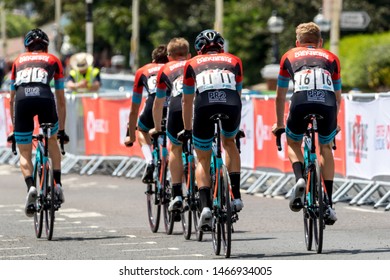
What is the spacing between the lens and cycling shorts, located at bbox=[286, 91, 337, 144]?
41.0 feet

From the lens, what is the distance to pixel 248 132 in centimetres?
2088

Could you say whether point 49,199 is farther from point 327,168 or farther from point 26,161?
point 327,168

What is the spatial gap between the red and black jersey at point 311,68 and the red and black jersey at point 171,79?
1643 mm

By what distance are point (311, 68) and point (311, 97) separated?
0.26 meters

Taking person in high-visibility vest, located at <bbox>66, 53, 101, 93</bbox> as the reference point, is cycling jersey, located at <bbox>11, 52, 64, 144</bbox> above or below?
below

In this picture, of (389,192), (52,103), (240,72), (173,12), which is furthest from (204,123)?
(173,12)

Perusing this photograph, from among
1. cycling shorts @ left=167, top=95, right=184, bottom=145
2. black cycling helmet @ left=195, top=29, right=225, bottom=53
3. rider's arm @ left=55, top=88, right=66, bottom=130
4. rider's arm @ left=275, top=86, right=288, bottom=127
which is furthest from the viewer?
rider's arm @ left=55, top=88, right=66, bottom=130

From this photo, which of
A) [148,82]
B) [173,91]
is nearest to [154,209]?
[148,82]

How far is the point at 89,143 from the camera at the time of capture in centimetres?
2508

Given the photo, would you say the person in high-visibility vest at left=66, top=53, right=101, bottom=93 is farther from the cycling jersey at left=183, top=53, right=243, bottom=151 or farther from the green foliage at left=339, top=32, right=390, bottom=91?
the green foliage at left=339, top=32, right=390, bottom=91

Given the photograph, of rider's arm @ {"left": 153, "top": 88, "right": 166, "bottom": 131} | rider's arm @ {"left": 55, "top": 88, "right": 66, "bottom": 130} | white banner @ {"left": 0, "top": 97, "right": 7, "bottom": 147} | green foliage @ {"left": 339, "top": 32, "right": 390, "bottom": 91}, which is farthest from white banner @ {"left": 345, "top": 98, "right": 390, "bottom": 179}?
green foliage @ {"left": 339, "top": 32, "right": 390, "bottom": 91}

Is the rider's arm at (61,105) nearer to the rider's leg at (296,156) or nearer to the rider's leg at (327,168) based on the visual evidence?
the rider's leg at (296,156)

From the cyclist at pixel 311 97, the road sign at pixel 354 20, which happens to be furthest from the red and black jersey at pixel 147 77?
Result: the road sign at pixel 354 20

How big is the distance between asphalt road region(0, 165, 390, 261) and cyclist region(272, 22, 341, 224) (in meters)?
0.62
